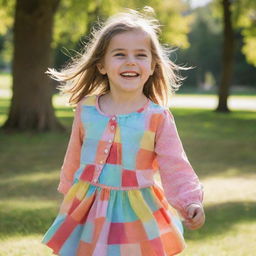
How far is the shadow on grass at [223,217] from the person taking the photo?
19.1 ft

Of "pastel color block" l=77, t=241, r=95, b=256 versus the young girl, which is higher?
the young girl

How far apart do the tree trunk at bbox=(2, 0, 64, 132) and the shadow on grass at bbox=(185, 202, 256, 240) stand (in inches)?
319

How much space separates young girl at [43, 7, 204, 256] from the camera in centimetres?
334

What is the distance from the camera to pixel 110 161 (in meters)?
3.43

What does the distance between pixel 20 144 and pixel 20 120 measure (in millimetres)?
2090

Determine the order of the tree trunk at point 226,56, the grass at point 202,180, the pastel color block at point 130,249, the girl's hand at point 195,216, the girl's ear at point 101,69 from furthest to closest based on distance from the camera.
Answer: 1. the tree trunk at point 226,56
2. the grass at point 202,180
3. the girl's ear at point 101,69
4. the pastel color block at point 130,249
5. the girl's hand at point 195,216

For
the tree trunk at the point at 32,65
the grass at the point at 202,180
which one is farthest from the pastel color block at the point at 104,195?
the tree trunk at the point at 32,65

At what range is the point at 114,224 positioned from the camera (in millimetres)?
3344

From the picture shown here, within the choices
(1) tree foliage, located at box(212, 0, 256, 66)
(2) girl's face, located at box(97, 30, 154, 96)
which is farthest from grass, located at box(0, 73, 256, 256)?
(1) tree foliage, located at box(212, 0, 256, 66)

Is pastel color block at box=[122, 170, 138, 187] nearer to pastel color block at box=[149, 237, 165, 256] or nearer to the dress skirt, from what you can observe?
the dress skirt

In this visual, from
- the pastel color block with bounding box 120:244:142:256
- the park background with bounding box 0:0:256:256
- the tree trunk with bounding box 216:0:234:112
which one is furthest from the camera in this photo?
the tree trunk with bounding box 216:0:234:112

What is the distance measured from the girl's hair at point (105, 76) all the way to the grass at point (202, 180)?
168cm

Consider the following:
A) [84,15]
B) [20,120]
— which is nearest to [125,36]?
[20,120]

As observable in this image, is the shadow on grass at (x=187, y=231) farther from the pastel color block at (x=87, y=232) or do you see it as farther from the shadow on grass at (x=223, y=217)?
the pastel color block at (x=87, y=232)
